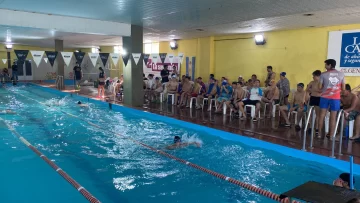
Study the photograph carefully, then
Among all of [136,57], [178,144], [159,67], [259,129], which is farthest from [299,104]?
[159,67]

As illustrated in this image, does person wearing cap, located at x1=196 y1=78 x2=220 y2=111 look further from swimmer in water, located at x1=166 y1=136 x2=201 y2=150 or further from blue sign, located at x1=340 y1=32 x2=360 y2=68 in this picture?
blue sign, located at x1=340 y1=32 x2=360 y2=68

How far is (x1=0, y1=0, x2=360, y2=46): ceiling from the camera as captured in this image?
664 cm

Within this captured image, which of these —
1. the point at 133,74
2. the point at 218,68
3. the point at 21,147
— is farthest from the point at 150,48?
the point at 21,147

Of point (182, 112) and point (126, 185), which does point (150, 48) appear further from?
point (126, 185)

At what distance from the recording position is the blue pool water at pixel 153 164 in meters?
4.24

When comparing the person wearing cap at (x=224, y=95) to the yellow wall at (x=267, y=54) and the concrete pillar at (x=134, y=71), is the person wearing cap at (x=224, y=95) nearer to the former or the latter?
the yellow wall at (x=267, y=54)

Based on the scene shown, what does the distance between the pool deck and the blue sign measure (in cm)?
306

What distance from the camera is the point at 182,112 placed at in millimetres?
9461

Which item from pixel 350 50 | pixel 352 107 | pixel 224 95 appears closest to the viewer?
pixel 352 107

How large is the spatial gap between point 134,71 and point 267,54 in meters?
5.33

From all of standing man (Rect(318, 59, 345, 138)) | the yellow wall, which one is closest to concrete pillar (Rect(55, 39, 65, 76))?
the yellow wall

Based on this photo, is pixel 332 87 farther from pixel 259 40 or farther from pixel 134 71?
pixel 134 71

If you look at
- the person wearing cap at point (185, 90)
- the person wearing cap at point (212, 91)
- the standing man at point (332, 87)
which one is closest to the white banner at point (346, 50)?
the standing man at point (332, 87)

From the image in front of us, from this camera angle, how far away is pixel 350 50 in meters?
8.91
